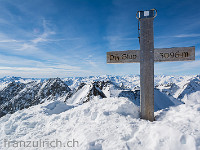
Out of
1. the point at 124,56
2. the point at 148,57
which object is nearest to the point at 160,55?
the point at 148,57

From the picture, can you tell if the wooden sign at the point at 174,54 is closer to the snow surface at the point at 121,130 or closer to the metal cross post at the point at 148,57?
the metal cross post at the point at 148,57

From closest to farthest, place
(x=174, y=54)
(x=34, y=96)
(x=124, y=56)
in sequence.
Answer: (x=174, y=54) < (x=124, y=56) < (x=34, y=96)

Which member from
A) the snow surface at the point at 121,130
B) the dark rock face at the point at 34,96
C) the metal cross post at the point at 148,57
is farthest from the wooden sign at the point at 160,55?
the dark rock face at the point at 34,96

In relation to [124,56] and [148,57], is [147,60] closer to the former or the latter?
[148,57]

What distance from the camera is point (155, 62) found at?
4.60 meters

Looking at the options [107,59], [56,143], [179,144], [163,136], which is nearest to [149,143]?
[163,136]

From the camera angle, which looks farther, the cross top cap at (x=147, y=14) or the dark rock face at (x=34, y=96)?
the dark rock face at (x=34, y=96)

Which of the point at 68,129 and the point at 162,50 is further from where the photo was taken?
the point at 162,50

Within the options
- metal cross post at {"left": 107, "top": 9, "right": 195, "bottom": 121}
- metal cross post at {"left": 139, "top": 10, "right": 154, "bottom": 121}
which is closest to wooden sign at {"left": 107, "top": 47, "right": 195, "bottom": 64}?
metal cross post at {"left": 107, "top": 9, "right": 195, "bottom": 121}

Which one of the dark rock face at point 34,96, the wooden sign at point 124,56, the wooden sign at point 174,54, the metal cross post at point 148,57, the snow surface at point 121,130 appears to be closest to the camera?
the snow surface at point 121,130

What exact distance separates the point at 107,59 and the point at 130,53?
101 centimetres

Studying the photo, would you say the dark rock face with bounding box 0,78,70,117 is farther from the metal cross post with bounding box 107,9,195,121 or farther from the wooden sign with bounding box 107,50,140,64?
the metal cross post with bounding box 107,9,195,121

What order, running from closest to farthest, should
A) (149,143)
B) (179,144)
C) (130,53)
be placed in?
(179,144) → (149,143) → (130,53)

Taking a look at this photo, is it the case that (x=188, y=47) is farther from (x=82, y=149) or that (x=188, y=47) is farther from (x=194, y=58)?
(x=82, y=149)
